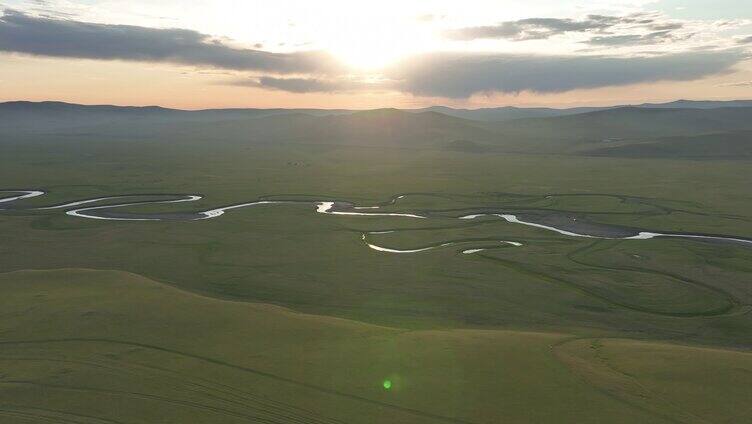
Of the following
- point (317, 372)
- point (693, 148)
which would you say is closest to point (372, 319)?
point (317, 372)

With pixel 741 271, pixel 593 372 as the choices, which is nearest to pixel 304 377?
A: pixel 593 372

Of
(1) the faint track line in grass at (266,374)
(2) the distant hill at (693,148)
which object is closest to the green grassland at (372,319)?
(1) the faint track line in grass at (266,374)

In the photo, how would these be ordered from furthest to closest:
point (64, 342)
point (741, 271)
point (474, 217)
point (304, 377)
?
point (474, 217) < point (741, 271) < point (64, 342) < point (304, 377)

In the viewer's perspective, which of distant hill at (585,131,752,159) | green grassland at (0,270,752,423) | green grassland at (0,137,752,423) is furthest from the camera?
distant hill at (585,131,752,159)

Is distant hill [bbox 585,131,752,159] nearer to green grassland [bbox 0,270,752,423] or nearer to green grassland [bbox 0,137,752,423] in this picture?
green grassland [bbox 0,137,752,423]

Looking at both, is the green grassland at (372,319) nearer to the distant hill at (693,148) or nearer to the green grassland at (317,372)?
the green grassland at (317,372)

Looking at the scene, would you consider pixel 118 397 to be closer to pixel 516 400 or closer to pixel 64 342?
pixel 64 342

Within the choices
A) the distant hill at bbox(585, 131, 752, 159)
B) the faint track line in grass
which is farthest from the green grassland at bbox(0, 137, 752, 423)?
the distant hill at bbox(585, 131, 752, 159)

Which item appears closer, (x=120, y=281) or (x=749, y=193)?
(x=120, y=281)
